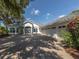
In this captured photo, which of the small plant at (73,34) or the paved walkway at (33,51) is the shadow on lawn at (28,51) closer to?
the paved walkway at (33,51)

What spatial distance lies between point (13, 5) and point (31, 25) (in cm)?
3272

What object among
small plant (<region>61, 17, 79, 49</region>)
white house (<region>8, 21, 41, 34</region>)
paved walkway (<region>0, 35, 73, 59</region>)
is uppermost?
white house (<region>8, 21, 41, 34</region>)

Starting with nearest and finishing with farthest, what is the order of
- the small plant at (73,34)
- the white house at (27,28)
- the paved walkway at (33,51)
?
the paved walkway at (33,51) → the small plant at (73,34) → the white house at (27,28)

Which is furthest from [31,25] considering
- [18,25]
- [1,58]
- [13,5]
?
[1,58]

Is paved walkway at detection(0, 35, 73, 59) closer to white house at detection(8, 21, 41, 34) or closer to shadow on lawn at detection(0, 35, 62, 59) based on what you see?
shadow on lawn at detection(0, 35, 62, 59)

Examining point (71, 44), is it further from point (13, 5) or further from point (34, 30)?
point (34, 30)

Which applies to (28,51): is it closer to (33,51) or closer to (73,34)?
(33,51)

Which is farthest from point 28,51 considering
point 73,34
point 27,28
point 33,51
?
point 27,28

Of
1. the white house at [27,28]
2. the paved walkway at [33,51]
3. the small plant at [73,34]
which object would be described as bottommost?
the paved walkway at [33,51]

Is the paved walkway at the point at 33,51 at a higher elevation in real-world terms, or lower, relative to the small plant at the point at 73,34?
lower

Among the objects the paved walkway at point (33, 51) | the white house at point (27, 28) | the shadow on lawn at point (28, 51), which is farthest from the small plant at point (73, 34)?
the white house at point (27, 28)

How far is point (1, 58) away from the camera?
32.8ft

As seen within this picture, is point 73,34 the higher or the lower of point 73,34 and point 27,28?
the lower

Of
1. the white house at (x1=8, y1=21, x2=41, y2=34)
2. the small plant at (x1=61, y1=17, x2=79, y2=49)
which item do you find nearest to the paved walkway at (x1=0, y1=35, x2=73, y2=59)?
the small plant at (x1=61, y1=17, x2=79, y2=49)
